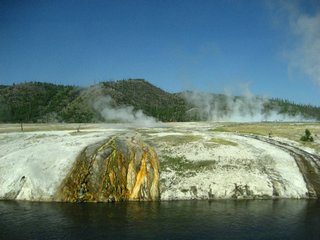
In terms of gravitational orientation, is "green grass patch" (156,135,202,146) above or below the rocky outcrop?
above

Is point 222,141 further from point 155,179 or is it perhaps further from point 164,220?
point 164,220

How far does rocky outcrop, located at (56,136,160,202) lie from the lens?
197 feet

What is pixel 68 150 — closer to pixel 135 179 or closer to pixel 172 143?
pixel 135 179

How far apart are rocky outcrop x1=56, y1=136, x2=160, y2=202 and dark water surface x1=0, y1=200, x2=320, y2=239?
8.79 ft

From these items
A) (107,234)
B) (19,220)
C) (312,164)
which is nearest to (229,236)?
(107,234)

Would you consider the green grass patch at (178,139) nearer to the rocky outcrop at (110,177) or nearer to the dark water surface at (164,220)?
the rocky outcrop at (110,177)

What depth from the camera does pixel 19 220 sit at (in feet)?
159

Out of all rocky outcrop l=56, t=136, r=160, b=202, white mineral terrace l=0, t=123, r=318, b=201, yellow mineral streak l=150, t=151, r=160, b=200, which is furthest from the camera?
white mineral terrace l=0, t=123, r=318, b=201

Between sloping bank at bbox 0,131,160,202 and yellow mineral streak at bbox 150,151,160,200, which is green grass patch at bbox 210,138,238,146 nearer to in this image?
sloping bank at bbox 0,131,160,202

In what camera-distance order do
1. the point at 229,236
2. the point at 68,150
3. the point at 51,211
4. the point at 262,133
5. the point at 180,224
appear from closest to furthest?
the point at 229,236, the point at 180,224, the point at 51,211, the point at 68,150, the point at 262,133

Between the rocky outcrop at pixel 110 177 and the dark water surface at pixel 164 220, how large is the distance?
2.68m

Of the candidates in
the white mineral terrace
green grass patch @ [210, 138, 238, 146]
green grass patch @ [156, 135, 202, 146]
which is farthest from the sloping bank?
green grass patch @ [210, 138, 238, 146]

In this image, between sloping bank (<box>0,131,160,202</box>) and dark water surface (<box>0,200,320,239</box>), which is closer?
dark water surface (<box>0,200,320,239</box>)

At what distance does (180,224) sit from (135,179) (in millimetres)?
17187
